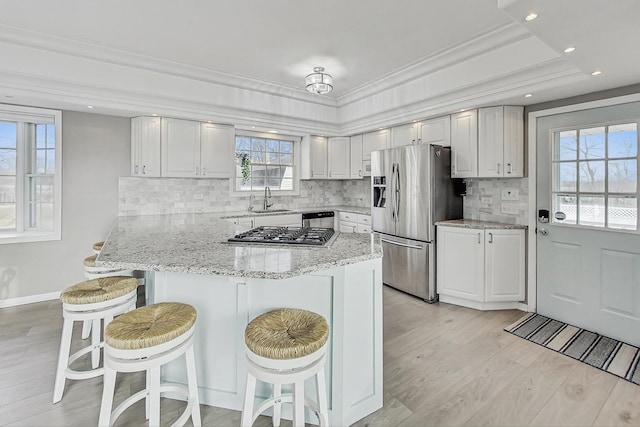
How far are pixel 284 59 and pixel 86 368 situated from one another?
328 cm

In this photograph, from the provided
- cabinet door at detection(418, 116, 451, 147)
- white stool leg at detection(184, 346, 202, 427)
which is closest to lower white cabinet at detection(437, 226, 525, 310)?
cabinet door at detection(418, 116, 451, 147)

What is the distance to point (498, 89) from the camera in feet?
10.1

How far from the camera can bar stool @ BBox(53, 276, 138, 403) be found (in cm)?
179

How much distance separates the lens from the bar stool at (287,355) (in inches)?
51.3

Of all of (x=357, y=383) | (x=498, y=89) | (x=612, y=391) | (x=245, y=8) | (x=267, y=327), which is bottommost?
(x=612, y=391)

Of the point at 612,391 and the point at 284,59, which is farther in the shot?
the point at 284,59

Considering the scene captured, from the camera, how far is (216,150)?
14.1ft

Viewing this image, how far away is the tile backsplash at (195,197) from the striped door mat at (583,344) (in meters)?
3.07

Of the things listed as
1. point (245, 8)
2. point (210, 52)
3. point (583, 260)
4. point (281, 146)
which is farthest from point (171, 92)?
point (583, 260)

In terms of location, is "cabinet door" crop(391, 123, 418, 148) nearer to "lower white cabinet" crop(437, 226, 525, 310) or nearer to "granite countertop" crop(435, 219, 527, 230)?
"granite countertop" crop(435, 219, 527, 230)

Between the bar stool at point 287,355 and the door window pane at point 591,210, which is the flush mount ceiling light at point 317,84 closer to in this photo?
the bar stool at point 287,355

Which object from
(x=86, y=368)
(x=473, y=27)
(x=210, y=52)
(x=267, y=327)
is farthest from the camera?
(x=210, y=52)

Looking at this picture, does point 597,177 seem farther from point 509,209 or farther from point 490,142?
point 490,142

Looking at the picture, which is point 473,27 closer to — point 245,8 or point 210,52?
point 245,8
